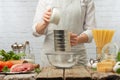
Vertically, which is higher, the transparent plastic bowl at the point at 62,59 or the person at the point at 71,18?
the person at the point at 71,18

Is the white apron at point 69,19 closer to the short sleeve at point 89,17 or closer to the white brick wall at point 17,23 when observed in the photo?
the short sleeve at point 89,17

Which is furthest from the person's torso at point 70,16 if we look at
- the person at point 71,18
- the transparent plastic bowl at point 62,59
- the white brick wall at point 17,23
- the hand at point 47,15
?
the white brick wall at point 17,23

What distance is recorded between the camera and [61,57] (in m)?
1.50

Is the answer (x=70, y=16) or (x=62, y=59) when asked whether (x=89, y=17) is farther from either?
(x=62, y=59)

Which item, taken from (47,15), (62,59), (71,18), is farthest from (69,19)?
(62,59)

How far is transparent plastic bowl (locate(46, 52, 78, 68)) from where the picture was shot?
1.50 m

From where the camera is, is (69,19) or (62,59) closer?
(62,59)

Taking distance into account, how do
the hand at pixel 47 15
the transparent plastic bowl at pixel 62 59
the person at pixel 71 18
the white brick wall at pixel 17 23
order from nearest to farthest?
the transparent plastic bowl at pixel 62 59
the hand at pixel 47 15
the person at pixel 71 18
the white brick wall at pixel 17 23

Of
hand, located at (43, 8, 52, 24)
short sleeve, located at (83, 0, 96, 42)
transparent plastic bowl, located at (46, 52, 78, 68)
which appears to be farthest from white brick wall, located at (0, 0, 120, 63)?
transparent plastic bowl, located at (46, 52, 78, 68)

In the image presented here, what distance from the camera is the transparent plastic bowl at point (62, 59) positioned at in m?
1.50

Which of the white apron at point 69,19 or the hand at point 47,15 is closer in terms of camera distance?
the hand at point 47,15

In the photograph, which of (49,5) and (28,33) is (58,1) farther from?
(28,33)

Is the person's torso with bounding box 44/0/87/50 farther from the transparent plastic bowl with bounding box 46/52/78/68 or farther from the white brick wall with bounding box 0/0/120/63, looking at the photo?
the white brick wall with bounding box 0/0/120/63

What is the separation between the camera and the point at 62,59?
59.6 inches
